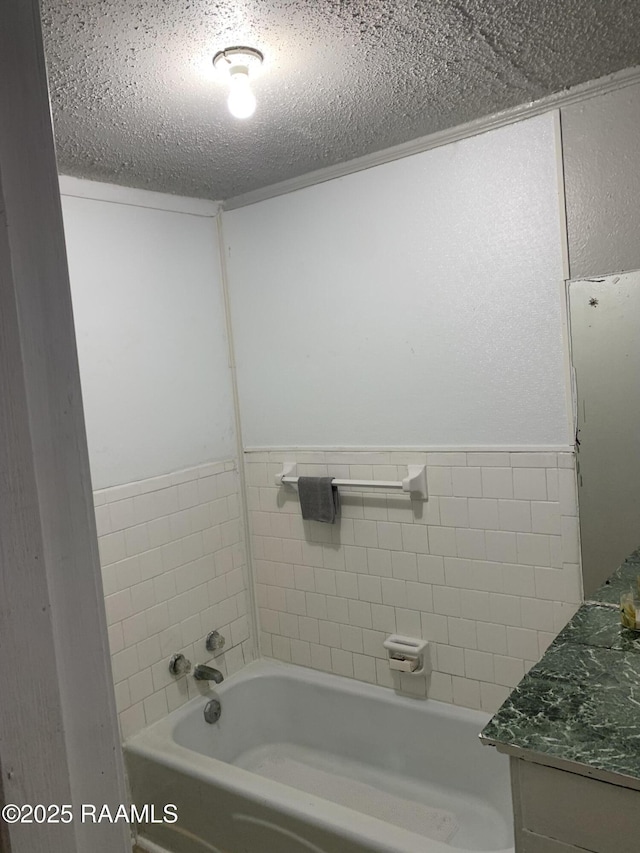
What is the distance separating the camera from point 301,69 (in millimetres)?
1673

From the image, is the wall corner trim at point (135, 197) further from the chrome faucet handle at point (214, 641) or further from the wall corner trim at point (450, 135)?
the chrome faucet handle at point (214, 641)

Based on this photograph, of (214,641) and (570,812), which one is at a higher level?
(570,812)

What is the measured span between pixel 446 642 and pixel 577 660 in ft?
3.15

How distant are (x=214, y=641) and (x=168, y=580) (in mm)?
364

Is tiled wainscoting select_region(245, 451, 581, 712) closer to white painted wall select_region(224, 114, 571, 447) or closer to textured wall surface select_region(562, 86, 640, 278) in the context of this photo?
white painted wall select_region(224, 114, 571, 447)

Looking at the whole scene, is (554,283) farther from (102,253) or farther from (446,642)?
(102,253)

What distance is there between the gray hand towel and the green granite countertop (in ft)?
3.59

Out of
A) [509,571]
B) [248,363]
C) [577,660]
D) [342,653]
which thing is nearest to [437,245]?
[248,363]

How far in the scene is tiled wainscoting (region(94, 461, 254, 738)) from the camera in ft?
7.95

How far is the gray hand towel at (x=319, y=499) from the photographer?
102 inches

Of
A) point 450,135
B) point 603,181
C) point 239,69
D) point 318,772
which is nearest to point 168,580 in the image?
point 318,772

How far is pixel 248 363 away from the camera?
2.87m

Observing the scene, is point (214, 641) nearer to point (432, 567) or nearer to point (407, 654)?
point (407, 654)

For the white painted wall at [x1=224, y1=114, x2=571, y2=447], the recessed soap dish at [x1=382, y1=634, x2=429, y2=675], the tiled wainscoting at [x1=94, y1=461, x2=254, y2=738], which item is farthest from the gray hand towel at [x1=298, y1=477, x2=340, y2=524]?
the recessed soap dish at [x1=382, y1=634, x2=429, y2=675]
